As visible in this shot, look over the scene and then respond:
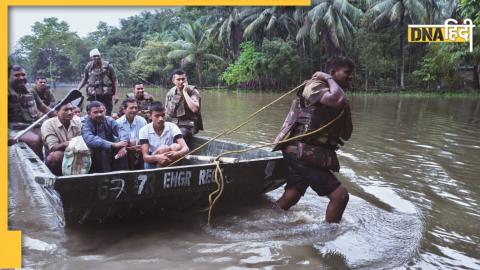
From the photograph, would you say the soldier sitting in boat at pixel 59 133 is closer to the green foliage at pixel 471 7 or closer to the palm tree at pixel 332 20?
the green foliage at pixel 471 7

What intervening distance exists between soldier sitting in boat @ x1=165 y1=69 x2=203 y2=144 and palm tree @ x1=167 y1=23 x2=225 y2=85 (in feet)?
95.4

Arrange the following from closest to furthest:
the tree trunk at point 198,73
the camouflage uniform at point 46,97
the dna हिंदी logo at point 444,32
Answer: the camouflage uniform at point 46,97
the dna हिंदी logo at point 444,32
the tree trunk at point 198,73

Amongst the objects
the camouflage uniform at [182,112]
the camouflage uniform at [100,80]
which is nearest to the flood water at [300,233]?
the camouflage uniform at [182,112]

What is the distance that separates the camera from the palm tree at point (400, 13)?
25.9m

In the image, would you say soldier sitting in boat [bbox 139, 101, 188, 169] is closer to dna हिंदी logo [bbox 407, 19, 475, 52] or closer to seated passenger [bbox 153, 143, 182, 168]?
seated passenger [bbox 153, 143, 182, 168]

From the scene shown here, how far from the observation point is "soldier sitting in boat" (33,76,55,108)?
25.2 ft

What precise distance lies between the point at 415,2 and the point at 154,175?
25857mm

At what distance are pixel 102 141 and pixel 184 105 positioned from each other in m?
1.49

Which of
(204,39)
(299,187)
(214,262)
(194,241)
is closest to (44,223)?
(194,241)

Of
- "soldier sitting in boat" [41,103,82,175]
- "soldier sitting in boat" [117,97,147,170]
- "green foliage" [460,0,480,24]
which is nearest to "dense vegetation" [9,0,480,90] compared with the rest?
"green foliage" [460,0,480,24]

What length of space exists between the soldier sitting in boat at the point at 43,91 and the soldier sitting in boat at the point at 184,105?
9.55 ft

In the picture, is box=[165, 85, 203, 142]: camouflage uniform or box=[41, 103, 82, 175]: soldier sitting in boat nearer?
box=[41, 103, 82, 175]: soldier sitting in boat

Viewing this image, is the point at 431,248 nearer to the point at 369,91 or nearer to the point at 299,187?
the point at 299,187

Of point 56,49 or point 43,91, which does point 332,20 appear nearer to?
point 56,49
